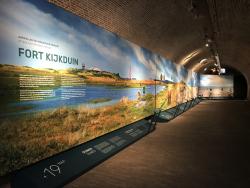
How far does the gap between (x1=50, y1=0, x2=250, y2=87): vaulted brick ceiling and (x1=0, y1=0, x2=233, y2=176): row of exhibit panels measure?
1.28 feet

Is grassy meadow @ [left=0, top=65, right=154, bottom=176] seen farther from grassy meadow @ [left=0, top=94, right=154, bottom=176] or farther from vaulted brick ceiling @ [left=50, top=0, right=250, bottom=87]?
vaulted brick ceiling @ [left=50, top=0, right=250, bottom=87]

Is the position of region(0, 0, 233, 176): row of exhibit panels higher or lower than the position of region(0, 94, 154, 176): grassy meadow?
higher

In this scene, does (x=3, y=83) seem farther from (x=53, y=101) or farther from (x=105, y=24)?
(x=105, y=24)

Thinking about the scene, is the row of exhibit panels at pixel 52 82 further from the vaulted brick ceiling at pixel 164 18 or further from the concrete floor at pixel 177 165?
the concrete floor at pixel 177 165

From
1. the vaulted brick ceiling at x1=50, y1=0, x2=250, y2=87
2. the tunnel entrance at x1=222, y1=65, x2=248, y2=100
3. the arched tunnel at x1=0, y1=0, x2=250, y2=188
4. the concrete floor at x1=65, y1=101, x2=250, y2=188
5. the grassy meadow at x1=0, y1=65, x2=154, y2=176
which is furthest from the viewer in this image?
the tunnel entrance at x1=222, y1=65, x2=248, y2=100

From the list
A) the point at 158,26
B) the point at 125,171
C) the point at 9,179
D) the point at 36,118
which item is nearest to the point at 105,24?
the point at 158,26

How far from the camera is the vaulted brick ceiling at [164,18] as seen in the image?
22.0 feet

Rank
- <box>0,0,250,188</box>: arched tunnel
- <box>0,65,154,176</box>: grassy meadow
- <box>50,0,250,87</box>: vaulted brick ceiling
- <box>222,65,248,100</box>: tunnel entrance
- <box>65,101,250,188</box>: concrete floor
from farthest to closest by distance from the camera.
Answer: <box>222,65,248,100</box>: tunnel entrance < <box>50,0,250,87</box>: vaulted brick ceiling < <box>65,101,250,188</box>: concrete floor < <box>0,0,250,188</box>: arched tunnel < <box>0,65,154,176</box>: grassy meadow

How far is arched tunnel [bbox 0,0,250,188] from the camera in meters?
4.25

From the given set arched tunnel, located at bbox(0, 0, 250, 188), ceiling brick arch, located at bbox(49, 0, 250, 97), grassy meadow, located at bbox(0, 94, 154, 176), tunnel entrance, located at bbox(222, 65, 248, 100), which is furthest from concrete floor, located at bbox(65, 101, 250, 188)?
tunnel entrance, located at bbox(222, 65, 248, 100)

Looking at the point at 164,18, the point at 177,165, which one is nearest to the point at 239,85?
the point at 164,18

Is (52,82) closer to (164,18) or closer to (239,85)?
(164,18)

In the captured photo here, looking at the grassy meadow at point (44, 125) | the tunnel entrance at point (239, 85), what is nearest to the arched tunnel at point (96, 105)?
the grassy meadow at point (44, 125)

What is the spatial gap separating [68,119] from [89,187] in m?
1.75
